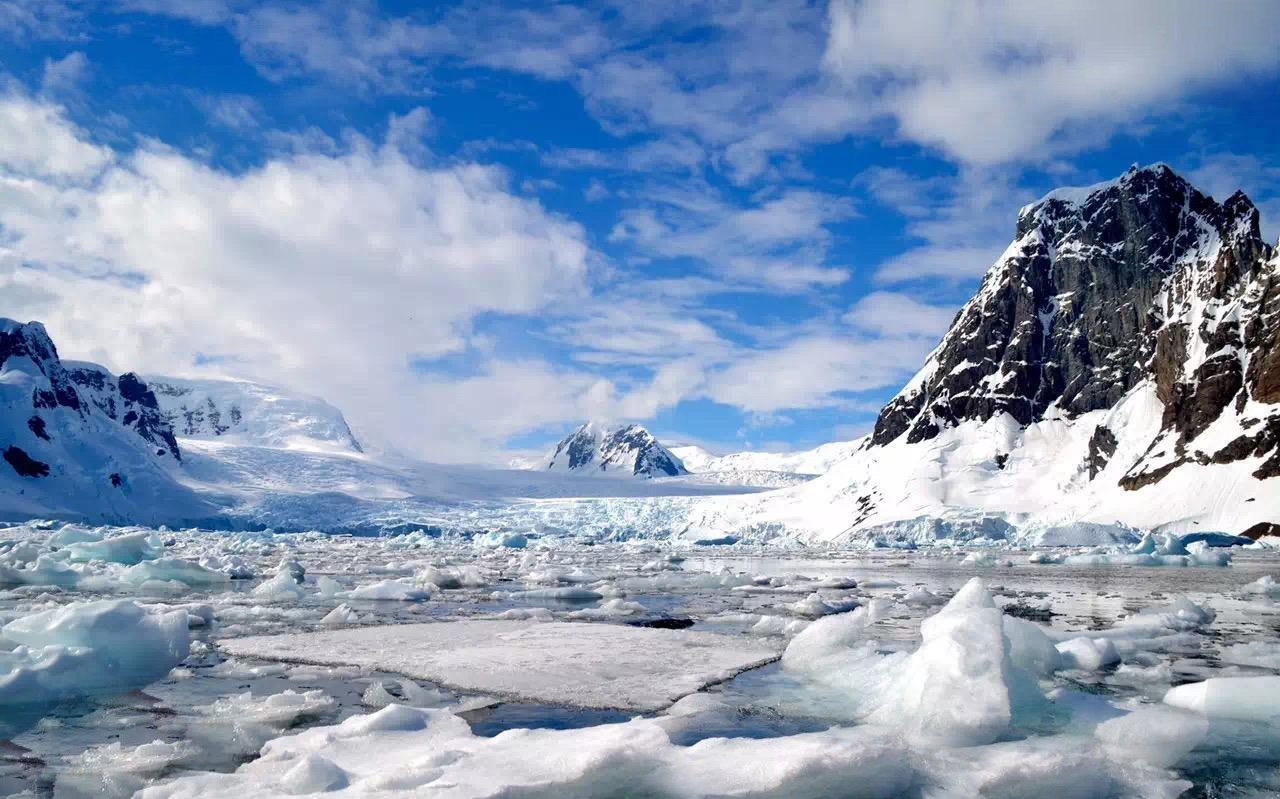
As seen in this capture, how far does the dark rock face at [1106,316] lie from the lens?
7400 centimetres

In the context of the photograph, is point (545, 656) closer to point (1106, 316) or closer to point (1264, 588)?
point (1264, 588)

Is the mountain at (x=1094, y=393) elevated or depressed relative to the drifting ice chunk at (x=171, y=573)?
elevated

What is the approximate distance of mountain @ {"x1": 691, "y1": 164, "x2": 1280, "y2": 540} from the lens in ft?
213

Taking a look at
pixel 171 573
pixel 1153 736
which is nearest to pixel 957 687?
pixel 1153 736

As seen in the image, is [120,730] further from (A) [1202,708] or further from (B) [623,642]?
(A) [1202,708]

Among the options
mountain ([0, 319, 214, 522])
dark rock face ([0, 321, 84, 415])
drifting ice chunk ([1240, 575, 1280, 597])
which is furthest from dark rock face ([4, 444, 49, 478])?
drifting ice chunk ([1240, 575, 1280, 597])

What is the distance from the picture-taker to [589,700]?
8039 mm

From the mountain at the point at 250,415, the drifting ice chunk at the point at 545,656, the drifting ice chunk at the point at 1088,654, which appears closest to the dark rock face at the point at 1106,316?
the drifting ice chunk at the point at 1088,654

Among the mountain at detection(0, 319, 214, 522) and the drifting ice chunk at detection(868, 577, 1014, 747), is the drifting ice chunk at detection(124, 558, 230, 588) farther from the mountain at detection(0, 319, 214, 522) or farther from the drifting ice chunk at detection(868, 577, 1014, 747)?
the mountain at detection(0, 319, 214, 522)

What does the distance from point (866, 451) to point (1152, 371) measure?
34.6 meters

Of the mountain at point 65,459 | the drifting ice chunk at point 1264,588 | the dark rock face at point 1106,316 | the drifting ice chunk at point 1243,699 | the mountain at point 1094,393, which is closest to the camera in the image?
the drifting ice chunk at point 1243,699

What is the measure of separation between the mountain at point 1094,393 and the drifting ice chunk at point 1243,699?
196ft

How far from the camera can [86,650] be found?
9.13 m

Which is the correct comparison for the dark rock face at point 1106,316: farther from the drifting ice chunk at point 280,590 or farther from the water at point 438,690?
the drifting ice chunk at point 280,590
